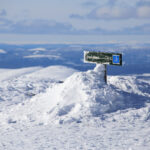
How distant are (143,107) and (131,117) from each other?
49.2 inches

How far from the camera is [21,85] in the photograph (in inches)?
909

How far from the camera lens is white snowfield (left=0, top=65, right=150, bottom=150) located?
918 centimetres

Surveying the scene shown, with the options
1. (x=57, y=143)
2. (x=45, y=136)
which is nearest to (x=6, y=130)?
(x=45, y=136)

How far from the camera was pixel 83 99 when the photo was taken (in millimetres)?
12484

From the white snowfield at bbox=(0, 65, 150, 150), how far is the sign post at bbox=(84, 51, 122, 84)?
434mm

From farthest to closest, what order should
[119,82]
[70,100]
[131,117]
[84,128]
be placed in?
[119,82] → [70,100] → [131,117] → [84,128]

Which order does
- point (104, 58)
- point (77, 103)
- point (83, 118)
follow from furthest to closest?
1. point (104, 58)
2. point (77, 103)
3. point (83, 118)

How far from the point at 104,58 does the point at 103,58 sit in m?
0.06

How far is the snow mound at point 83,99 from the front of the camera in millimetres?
12016

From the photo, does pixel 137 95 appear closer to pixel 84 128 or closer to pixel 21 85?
pixel 84 128

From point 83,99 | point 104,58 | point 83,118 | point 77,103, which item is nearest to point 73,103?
point 77,103

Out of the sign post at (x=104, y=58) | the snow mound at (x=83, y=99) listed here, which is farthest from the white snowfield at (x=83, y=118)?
the sign post at (x=104, y=58)

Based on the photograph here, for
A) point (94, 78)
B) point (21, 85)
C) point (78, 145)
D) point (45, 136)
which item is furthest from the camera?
point (21, 85)

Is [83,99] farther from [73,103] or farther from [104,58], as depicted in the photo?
[104,58]
